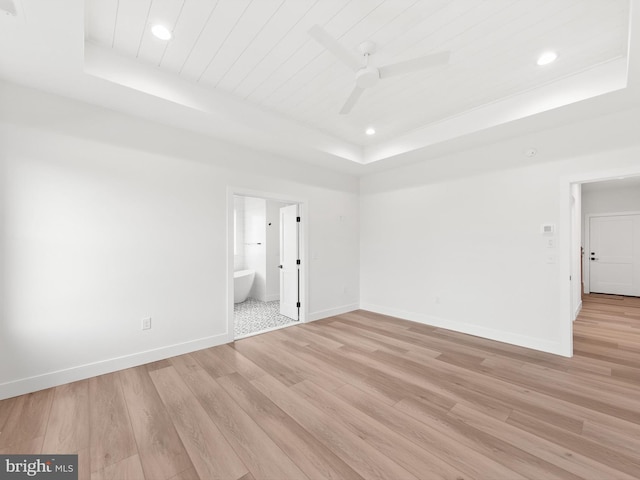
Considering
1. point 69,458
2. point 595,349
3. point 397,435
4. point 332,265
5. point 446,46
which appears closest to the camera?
point 69,458

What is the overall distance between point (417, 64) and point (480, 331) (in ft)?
12.0

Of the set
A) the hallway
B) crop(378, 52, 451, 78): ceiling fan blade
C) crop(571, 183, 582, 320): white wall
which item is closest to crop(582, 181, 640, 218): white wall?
crop(571, 183, 582, 320): white wall

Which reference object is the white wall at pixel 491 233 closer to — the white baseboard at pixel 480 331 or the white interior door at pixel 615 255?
the white baseboard at pixel 480 331

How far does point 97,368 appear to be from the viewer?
2.81m

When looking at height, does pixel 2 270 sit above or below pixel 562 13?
below

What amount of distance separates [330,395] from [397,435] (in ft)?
2.30

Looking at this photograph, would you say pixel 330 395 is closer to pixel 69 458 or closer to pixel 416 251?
pixel 69 458

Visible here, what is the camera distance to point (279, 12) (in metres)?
2.08

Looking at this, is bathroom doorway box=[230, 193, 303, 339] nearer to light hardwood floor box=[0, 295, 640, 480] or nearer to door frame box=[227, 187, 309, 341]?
door frame box=[227, 187, 309, 341]

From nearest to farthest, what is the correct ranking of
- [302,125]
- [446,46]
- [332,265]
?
[446,46] → [302,125] → [332,265]

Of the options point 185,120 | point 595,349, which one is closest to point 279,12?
point 185,120

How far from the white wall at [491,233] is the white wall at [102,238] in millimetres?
2839

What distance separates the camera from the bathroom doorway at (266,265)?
480 cm

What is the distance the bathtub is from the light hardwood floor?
8.95 feet
